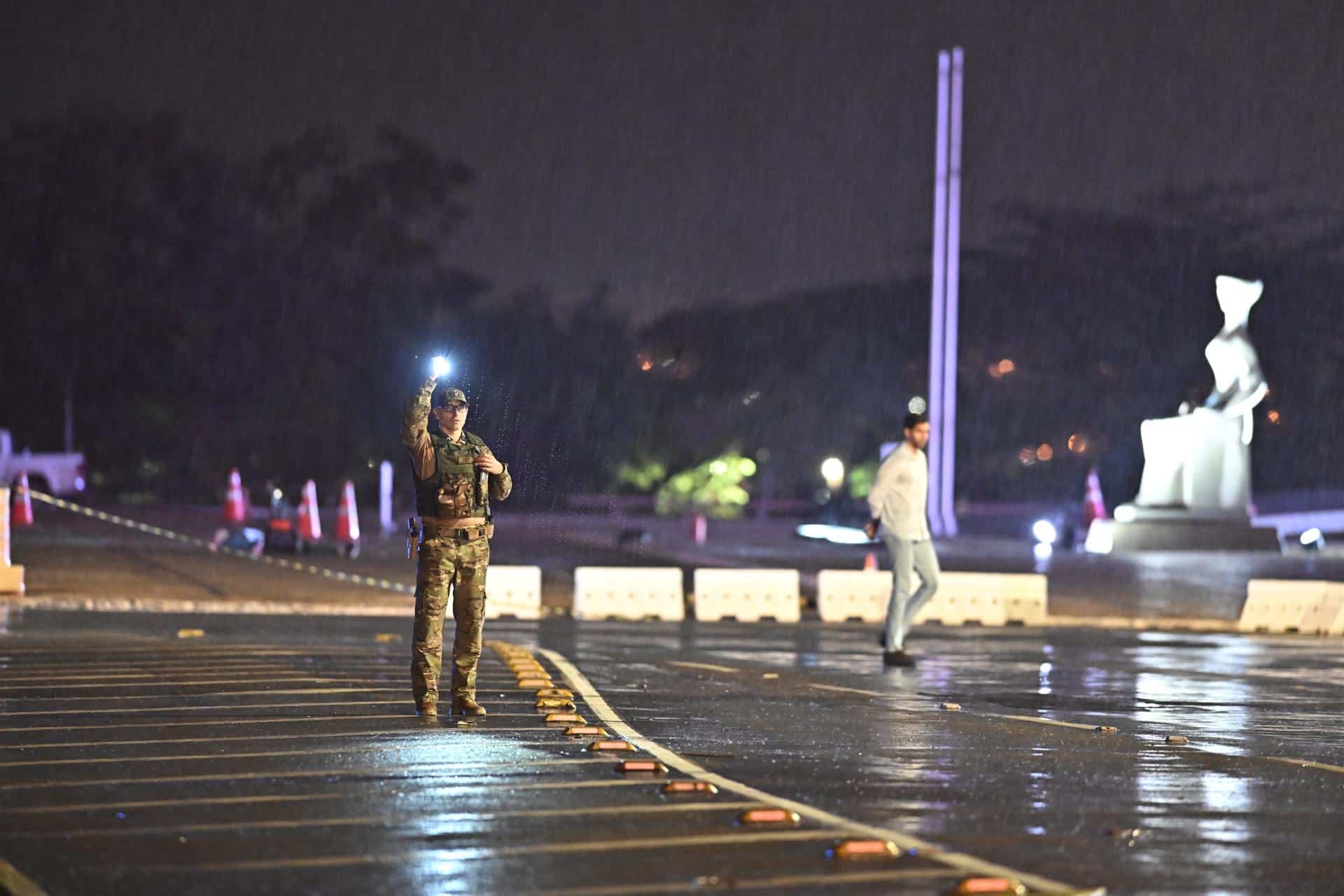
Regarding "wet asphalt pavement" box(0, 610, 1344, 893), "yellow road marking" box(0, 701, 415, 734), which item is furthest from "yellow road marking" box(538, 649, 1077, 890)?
"yellow road marking" box(0, 701, 415, 734)

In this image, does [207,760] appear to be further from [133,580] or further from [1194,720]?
[133,580]

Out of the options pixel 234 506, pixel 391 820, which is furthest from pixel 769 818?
pixel 234 506

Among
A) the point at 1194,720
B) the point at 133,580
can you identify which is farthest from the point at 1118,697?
the point at 133,580

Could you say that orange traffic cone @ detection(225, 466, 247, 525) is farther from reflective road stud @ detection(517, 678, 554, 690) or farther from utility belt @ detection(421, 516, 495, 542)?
utility belt @ detection(421, 516, 495, 542)

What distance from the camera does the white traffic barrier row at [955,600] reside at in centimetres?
2184

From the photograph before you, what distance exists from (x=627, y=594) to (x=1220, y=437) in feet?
72.9

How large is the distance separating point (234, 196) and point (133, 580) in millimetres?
40683

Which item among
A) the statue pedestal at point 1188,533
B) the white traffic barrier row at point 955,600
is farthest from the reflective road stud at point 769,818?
the statue pedestal at point 1188,533

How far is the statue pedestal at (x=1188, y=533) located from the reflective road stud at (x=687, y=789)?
33.5 metres

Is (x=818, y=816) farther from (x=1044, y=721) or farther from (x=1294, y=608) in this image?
(x=1294, y=608)

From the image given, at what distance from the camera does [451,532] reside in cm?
991

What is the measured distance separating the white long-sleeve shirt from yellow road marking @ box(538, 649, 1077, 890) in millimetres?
3946

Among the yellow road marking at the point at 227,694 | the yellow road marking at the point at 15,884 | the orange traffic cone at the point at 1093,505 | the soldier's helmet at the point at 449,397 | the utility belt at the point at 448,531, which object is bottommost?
the yellow road marking at the point at 15,884

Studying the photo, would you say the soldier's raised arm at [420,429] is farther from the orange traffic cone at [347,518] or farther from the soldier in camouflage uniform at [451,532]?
the orange traffic cone at [347,518]
